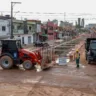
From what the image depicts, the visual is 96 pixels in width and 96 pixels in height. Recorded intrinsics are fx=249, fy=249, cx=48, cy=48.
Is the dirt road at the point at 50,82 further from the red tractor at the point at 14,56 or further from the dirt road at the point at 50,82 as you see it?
the red tractor at the point at 14,56

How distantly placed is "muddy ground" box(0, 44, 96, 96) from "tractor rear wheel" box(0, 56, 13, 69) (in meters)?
0.59

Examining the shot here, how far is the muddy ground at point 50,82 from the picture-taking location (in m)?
12.6

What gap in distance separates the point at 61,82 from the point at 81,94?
114 inches

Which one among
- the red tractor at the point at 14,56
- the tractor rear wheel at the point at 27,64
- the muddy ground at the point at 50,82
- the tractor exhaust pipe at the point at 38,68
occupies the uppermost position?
the red tractor at the point at 14,56

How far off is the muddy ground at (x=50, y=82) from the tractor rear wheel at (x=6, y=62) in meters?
0.59

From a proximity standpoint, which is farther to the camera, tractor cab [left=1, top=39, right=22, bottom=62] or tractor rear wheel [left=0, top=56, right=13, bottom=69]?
tractor cab [left=1, top=39, right=22, bottom=62]

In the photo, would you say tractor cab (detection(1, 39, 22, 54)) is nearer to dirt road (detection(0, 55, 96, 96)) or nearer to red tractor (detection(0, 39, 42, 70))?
red tractor (detection(0, 39, 42, 70))

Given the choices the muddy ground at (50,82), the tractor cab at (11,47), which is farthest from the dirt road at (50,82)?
the tractor cab at (11,47)

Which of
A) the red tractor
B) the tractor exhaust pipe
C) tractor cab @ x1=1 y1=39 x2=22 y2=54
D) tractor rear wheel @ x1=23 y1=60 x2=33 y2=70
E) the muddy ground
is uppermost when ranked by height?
tractor cab @ x1=1 y1=39 x2=22 y2=54

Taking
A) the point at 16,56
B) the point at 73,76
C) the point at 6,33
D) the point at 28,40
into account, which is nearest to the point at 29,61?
the point at 16,56

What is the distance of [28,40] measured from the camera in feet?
210

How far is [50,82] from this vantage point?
49.5ft

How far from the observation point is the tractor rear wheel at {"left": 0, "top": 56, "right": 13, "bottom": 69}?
1970 centimetres

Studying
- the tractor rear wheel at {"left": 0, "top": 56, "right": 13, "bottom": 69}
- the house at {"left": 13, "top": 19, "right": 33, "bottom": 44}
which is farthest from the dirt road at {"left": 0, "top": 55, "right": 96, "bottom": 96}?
the house at {"left": 13, "top": 19, "right": 33, "bottom": 44}
